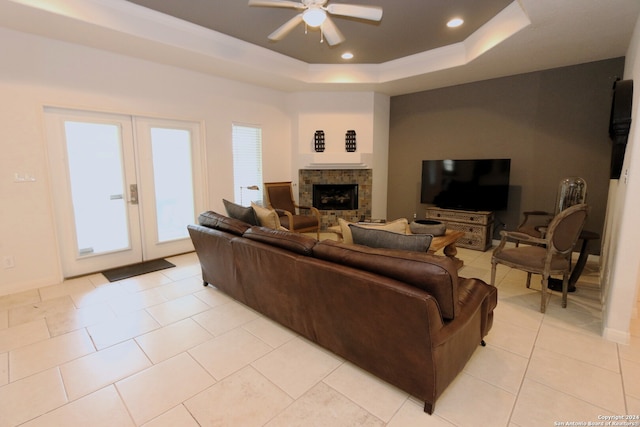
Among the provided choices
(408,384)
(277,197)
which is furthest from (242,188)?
(408,384)

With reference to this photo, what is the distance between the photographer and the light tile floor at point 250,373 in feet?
5.63

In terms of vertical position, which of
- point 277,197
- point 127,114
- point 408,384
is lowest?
point 408,384

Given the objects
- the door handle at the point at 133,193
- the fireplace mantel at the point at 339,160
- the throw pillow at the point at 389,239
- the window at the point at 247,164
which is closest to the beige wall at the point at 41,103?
the door handle at the point at 133,193

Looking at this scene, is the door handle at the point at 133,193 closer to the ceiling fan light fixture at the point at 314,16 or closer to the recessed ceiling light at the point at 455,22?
the ceiling fan light fixture at the point at 314,16

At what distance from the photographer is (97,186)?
3838mm

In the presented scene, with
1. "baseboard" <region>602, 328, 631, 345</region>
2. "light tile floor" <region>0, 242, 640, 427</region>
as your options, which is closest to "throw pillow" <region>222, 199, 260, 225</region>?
"light tile floor" <region>0, 242, 640, 427</region>

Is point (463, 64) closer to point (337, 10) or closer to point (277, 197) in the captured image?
point (337, 10)

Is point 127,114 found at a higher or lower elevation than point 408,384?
higher

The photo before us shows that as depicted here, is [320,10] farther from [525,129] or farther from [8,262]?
[8,262]

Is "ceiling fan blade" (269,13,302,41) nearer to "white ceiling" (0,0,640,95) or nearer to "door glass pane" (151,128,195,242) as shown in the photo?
"white ceiling" (0,0,640,95)

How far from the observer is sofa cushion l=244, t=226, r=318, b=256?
7.11 feet

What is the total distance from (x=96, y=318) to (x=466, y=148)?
559 cm

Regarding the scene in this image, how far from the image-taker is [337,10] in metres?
2.71

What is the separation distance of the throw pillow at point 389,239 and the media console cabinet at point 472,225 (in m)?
3.44
